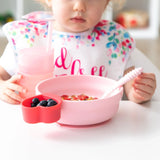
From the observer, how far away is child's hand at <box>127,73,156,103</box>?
88 centimetres

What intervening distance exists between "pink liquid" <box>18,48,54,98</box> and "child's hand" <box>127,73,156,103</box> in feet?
0.75

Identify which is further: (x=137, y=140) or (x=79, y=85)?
(x=79, y=85)

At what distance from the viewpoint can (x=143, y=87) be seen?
2.99 ft

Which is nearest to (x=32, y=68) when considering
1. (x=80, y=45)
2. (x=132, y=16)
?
(x=80, y=45)

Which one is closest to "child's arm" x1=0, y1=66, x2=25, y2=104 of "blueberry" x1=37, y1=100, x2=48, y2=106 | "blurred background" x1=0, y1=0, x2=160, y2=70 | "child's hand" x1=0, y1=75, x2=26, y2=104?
"child's hand" x1=0, y1=75, x2=26, y2=104

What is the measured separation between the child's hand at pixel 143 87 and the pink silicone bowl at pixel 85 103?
9 cm

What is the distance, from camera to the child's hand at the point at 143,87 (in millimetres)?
879

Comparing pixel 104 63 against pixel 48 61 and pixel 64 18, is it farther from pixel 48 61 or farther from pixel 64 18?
pixel 48 61

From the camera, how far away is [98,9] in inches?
41.7

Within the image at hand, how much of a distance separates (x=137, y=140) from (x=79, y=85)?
0.84 ft

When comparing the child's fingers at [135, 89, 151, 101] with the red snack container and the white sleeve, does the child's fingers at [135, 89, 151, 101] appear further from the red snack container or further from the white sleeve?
the white sleeve

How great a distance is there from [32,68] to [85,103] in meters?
0.23

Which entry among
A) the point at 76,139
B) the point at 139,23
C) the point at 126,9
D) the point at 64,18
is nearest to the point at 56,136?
the point at 76,139

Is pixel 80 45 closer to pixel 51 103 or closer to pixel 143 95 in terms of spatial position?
pixel 143 95
